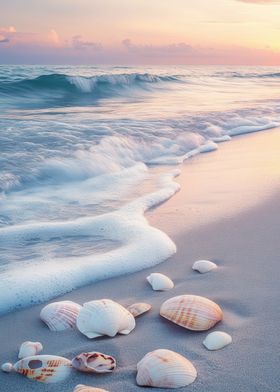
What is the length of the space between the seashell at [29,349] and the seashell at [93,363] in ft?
0.85

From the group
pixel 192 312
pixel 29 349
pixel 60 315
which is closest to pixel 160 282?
pixel 192 312

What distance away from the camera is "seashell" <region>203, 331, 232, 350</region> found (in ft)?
6.33

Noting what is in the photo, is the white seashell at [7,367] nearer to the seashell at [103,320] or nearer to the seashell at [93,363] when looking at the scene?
the seashell at [93,363]

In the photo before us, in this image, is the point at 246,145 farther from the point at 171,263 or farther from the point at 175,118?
the point at 171,263

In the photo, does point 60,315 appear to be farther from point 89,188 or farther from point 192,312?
point 89,188

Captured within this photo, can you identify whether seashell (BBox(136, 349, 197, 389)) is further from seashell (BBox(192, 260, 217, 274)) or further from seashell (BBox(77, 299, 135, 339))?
seashell (BBox(192, 260, 217, 274))

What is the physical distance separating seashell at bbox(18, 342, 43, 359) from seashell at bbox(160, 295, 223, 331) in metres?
0.57

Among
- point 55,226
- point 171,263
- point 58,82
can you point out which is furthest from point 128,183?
point 58,82

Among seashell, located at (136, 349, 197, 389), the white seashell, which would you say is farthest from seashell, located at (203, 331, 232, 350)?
the white seashell

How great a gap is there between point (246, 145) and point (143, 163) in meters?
1.97

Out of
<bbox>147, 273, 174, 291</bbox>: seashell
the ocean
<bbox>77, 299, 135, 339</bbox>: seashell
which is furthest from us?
the ocean

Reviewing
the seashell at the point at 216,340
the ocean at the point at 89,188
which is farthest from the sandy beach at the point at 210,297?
the ocean at the point at 89,188

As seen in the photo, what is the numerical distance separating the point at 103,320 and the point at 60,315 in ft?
0.88

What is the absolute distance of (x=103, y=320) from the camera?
6.77 ft
